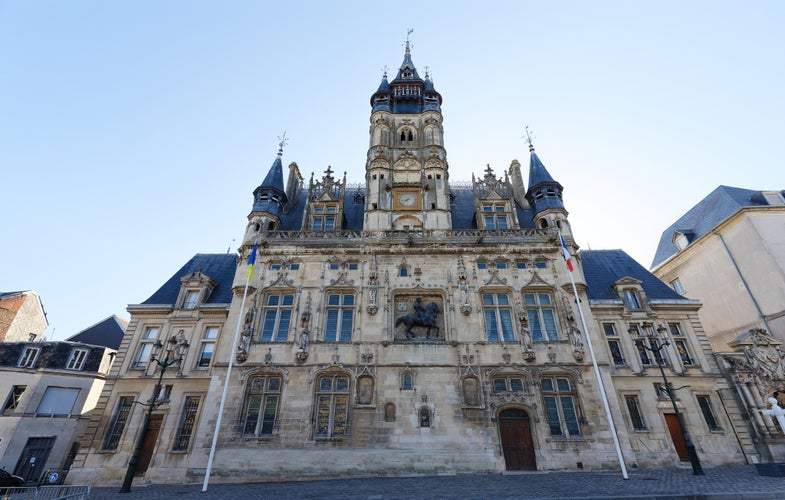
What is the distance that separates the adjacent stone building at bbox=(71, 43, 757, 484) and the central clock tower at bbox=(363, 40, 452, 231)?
156 millimetres

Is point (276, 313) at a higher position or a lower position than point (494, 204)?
lower

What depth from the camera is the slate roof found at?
29.8 m

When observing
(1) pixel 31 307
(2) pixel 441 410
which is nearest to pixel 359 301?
(2) pixel 441 410

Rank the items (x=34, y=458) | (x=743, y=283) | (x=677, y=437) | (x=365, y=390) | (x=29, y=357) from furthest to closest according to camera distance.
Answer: (x=29, y=357), (x=743, y=283), (x=34, y=458), (x=677, y=437), (x=365, y=390)

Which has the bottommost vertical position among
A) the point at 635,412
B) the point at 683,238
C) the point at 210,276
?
the point at 635,412

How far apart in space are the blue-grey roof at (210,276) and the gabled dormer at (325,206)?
6146 mm

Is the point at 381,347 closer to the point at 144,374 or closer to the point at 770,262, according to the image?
the point at 144,374

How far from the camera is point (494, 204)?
23250 millimetres

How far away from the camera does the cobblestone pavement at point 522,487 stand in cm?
1040

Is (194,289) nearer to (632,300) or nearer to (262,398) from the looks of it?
(262,398)

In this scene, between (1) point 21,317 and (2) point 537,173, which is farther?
(1) point 21,317

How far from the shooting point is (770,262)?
72.7 ft

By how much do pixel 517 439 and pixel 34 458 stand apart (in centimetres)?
2910

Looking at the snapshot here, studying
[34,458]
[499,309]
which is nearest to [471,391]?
[499,309]
